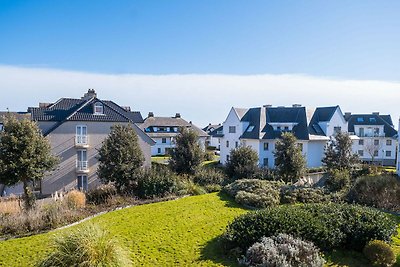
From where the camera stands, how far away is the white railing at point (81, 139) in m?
28.1

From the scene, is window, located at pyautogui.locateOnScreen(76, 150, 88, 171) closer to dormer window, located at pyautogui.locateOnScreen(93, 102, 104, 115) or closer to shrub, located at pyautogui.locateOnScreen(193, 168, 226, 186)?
dormer window, located at pyautogui.locateOnScreen(93, 102, 104, 115)

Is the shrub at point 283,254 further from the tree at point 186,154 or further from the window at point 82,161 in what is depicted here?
the window at point 82,161

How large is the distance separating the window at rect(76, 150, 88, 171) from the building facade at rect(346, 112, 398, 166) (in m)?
40.9

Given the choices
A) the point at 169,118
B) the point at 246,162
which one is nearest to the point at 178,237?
the point at 246,162

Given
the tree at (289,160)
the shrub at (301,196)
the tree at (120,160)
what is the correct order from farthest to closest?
1. the tree at (289,160)
2. the tree at (120,160)
3. the shrub at (301,196)

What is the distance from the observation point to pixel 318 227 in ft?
34.1

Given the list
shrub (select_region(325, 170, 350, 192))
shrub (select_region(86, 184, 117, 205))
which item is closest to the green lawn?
shrub (select_region(86, 184, 117, 205))

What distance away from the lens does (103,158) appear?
59.6 feet

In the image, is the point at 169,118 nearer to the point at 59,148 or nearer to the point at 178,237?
the point at 59,148

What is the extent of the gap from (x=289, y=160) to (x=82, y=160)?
59.5ft

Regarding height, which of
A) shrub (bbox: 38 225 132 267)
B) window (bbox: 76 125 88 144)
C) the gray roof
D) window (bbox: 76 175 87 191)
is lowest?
window (bbox: 76 175 87 191)

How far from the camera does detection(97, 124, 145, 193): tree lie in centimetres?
1781

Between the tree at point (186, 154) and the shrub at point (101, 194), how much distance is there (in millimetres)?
5565

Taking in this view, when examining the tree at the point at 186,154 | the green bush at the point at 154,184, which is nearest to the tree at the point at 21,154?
the green bush at the point at 154,184
